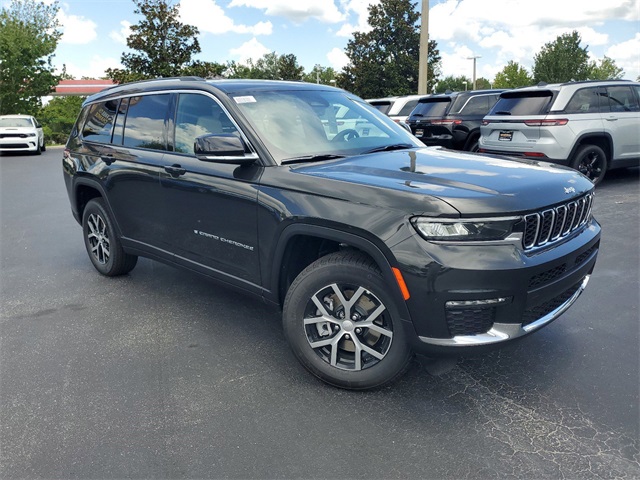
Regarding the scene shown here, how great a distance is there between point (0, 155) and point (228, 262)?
2332 cm

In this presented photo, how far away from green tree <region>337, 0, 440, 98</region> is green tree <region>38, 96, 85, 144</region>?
22614mm

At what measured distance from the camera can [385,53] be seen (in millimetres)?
48594

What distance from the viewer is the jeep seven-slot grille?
9.30 ft

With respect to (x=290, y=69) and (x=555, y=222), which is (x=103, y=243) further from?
(x=290, y=69)

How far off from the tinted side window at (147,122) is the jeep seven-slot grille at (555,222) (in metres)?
Answer: 2.80

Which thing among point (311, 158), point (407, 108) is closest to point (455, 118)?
point (407, 108)

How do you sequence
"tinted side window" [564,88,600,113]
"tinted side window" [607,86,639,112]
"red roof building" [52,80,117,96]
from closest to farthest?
"tinted side window" [564,88,600,113] < "tinted side window" [607,86,639,112] < "red roof building" [52,80,117,96]

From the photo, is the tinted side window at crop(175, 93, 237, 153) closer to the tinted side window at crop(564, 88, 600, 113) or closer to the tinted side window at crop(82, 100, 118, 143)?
the tinted side window at crop(82, 100, 118, 143)

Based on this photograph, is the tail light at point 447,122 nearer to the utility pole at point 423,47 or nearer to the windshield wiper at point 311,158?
the utility pole at point 423,47

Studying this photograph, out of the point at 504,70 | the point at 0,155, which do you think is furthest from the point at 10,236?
the point at 504,70

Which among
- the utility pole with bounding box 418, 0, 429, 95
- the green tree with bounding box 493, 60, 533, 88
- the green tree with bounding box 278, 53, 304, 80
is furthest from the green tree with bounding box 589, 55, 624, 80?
the utility pole with bounding box 418, 0, 429, 95

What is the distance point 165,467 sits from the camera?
8.45ft

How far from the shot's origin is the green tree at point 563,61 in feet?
165

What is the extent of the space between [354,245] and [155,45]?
1352 inches
